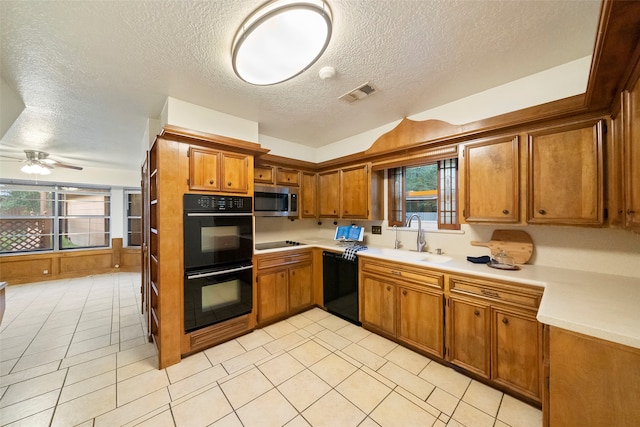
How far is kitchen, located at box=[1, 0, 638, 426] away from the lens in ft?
5.63

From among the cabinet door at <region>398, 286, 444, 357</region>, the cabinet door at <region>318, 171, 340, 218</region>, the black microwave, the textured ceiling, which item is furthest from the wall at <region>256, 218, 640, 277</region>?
the black microwave

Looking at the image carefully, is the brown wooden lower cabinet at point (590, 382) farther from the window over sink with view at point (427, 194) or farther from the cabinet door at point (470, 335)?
the window over sink with view at point (427, 194)

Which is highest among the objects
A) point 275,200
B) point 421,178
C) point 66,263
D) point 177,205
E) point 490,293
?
point 421,178

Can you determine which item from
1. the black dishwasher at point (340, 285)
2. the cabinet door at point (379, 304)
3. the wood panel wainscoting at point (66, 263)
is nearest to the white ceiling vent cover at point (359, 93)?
the black dishwasher at point (340, 285)

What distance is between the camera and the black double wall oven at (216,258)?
7.36ft

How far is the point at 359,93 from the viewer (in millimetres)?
2215

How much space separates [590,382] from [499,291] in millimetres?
A: 792

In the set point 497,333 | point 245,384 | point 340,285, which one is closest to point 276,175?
point 340,285

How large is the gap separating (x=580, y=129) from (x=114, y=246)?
8.16 m

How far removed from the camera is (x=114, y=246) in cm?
561

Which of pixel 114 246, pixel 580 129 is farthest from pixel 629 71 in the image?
pixel 114 246

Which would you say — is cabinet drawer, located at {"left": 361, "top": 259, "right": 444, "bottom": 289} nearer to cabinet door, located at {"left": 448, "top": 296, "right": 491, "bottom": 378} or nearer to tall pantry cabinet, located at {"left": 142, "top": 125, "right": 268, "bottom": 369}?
cabinet door, located at {"left": 448, "top": 296, "right": 491, "bottom": 378}

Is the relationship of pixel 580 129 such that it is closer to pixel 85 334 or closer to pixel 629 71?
pixel 629 71

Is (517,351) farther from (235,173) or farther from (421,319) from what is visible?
(235,173)
